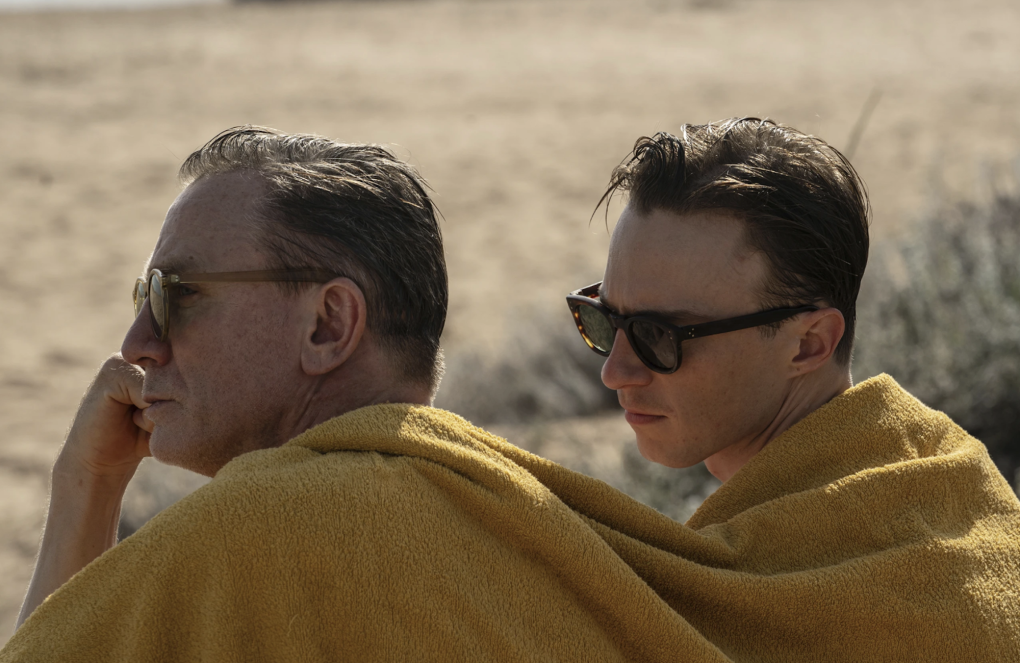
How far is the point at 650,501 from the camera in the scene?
14.7 ft

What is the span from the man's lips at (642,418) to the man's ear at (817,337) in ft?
0.89

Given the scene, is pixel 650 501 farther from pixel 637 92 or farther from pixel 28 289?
pixel 637 92

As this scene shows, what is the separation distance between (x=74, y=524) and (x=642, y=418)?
1109mm

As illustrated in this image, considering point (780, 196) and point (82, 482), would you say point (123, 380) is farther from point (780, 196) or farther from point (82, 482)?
point (780, 196)

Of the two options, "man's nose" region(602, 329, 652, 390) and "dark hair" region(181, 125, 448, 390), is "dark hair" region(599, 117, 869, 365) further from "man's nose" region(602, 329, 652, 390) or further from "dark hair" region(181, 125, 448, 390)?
"dark hair" region(181, 125, 448, 390)

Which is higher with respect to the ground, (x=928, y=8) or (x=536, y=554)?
(x=536, y=554)

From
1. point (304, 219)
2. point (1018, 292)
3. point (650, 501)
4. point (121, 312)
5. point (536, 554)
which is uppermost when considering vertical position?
point (304, 219)

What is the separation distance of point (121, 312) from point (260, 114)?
250 inches

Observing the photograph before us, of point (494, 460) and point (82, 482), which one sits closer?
point (494, 460)

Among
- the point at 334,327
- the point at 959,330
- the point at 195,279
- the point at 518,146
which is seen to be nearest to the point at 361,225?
the point at 334,327

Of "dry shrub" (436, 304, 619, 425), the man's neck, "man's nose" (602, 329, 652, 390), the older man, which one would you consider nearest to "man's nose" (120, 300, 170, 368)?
the older man

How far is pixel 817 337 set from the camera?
2.12 m

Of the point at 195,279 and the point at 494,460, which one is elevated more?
the point at 195,279

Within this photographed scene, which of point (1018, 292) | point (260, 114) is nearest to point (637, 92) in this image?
point (260, 114)
